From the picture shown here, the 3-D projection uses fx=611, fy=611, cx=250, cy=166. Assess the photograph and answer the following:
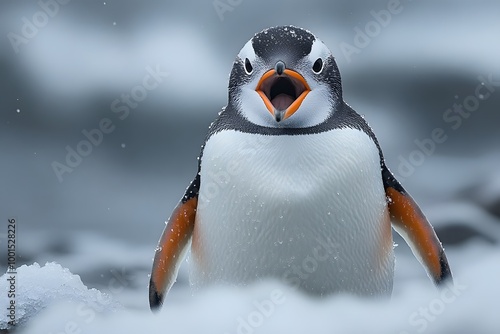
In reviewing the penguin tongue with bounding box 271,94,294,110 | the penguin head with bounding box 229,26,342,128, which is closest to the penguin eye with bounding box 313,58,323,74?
the penguin head with bounding box 229,26,342,128

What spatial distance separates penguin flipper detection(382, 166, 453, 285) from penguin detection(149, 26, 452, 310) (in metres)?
0.16

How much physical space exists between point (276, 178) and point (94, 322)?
0.67 m

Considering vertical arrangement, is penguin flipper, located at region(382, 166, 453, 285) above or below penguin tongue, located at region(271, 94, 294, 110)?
below

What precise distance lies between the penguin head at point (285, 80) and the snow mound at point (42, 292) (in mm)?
1199

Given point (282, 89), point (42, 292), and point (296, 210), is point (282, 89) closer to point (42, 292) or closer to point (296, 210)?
point (296, 210)

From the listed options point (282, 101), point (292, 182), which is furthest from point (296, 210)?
point (282, 101)

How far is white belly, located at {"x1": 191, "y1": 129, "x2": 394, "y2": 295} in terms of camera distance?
1.87 metres

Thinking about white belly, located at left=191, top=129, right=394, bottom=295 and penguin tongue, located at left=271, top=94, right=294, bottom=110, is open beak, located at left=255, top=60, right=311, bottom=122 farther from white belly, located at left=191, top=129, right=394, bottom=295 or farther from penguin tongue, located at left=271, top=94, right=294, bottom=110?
white belly, located at left=191, top=129, right=394, bottom=295

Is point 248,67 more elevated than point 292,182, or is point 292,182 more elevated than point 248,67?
point 248,67

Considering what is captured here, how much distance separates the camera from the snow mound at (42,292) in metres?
2.67

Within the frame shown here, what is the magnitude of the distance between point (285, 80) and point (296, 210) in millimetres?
393

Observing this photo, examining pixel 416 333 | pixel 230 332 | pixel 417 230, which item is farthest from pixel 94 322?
pixel 417 230

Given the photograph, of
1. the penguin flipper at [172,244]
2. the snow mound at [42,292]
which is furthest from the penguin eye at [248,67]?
the snow mound at [42,292]

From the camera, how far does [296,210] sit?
1.86 metres
